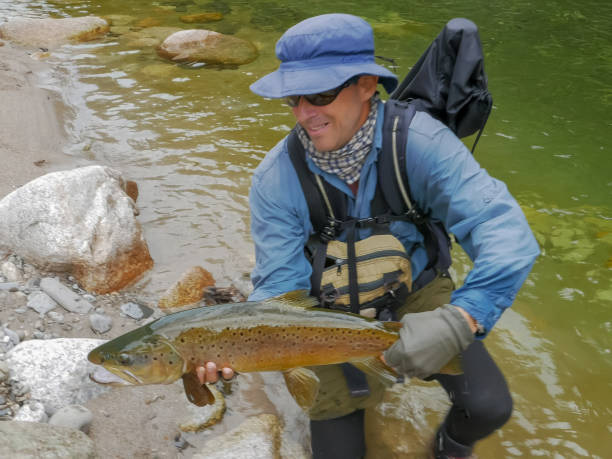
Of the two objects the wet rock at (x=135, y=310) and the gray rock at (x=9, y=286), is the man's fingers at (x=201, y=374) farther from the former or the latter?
the gray rock at (x=9, y=286)

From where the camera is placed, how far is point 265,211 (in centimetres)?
324

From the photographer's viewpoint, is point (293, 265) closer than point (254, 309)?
No

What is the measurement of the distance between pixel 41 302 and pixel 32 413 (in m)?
1.25

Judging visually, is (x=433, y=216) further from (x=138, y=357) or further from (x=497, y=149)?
(x=497, y=149)

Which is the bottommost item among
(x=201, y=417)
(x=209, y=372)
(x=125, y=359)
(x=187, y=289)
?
(x=201, y=417)

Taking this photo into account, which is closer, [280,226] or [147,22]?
[280,226]

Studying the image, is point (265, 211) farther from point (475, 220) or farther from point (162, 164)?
point (162, 164)

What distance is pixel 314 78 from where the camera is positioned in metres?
2.79

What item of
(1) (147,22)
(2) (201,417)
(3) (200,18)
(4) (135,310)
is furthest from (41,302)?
(3) (200,18)

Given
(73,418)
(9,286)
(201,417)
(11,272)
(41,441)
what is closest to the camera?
(41,441)

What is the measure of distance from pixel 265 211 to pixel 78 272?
251 centimetres

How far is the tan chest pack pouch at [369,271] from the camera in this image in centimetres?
315

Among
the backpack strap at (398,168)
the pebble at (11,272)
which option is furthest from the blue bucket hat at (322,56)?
the pebble at (11,272)

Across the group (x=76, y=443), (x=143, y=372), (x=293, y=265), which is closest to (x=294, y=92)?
(x=293, y=265)
